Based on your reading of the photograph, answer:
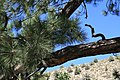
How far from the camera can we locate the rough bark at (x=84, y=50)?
6.29 feet

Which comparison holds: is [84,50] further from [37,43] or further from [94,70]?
[94,70]

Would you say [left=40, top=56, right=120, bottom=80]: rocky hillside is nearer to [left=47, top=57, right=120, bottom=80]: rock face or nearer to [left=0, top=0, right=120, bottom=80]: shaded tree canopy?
[left=47, top=57, right=120, bottom=80]: rock face

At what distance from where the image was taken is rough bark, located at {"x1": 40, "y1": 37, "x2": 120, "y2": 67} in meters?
1.92

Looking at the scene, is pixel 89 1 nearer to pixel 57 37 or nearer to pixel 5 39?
pixel 57 37

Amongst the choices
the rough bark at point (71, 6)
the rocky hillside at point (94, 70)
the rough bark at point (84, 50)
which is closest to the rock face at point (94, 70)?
the rocky hillside at point (94, 70)

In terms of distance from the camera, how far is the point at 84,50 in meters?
1.99

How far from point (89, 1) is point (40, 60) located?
860 millimetres

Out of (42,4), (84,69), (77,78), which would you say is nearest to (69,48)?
(42,4)

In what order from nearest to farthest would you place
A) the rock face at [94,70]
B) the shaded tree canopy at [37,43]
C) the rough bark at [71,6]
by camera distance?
the shaded tree canopy at [37,43] < the rough bark at [71,6] < the rock face at [94,70]

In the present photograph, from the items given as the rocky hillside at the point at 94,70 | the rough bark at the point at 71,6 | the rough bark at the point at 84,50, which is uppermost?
the rough bark at the point at 71,6

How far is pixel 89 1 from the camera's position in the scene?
259 cm

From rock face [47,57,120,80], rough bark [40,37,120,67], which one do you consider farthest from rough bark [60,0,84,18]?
rock face [47,57,120,80]

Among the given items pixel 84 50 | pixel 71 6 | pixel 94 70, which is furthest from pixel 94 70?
pixel 84 50

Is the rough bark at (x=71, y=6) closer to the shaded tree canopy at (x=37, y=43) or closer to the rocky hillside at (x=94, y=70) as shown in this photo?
the shaded tree canopy at (x=37, y=43)
